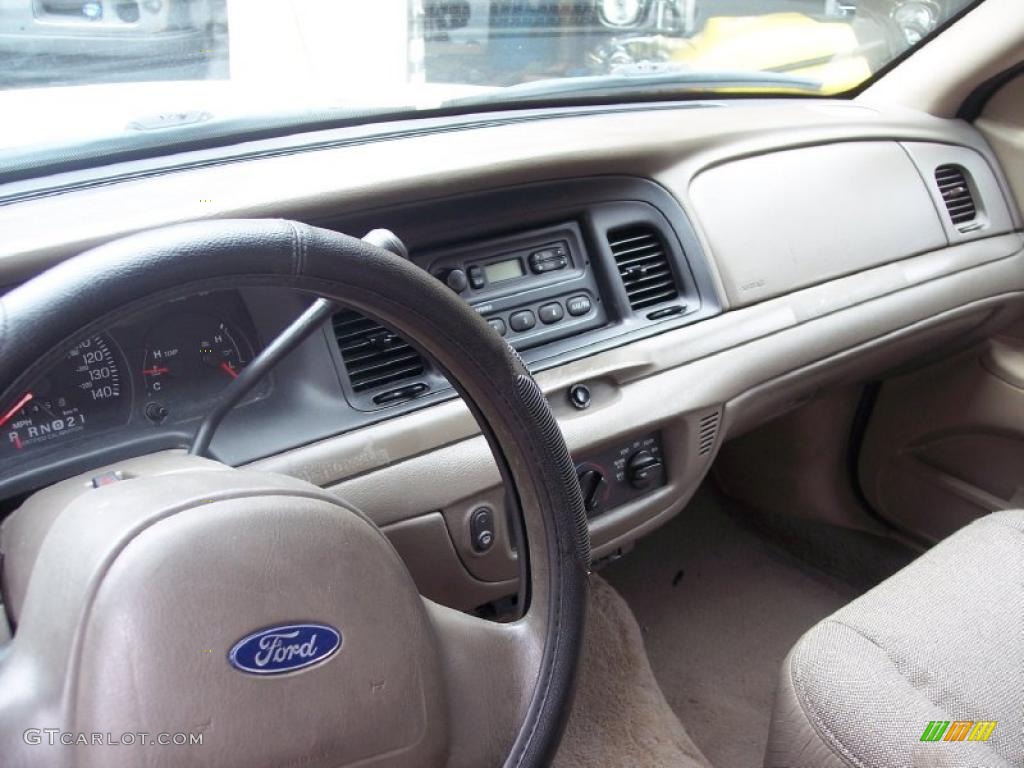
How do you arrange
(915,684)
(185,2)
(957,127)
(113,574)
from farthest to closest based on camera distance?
(957,127) < (185,2) < (915,684) < (113,574)

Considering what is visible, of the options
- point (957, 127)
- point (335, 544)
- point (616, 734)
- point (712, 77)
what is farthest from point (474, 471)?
point (957, 127)

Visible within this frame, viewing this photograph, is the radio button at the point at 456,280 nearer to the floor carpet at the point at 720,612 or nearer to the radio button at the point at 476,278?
the radio button at the point at 476,278

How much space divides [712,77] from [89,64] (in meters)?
1.15

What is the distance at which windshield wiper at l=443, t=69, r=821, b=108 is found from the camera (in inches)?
62.3

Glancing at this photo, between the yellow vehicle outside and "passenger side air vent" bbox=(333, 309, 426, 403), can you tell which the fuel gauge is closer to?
"passenger side air vent" bbox=(333, 309, 426, 403)

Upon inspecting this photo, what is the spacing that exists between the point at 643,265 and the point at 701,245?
10 centimetres

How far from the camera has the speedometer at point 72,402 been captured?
928mm

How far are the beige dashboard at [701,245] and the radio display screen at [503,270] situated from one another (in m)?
0.11

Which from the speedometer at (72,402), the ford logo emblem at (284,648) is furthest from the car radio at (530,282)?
the ford logo emblem at (284,648)

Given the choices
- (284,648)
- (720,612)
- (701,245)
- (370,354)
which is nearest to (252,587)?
(284,648)

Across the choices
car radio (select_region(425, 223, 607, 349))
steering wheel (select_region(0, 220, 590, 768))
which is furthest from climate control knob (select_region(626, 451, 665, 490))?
steering wheel (select_region(0, 220, 590, 768))

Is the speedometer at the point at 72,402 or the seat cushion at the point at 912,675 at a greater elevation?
the speedometer at the point at 72,402

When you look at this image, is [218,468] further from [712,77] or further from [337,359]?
[712,77]

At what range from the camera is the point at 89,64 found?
120cm
